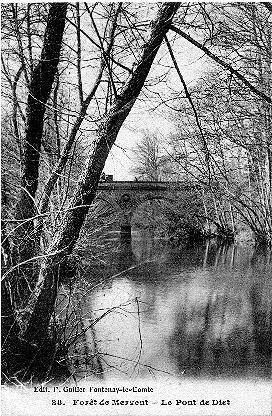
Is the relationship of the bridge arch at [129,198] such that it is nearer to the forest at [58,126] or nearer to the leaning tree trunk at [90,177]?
the forest at [58,126]

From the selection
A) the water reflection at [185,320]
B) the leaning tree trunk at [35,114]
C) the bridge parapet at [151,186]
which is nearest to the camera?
the leaning tree trunk at [35,114]

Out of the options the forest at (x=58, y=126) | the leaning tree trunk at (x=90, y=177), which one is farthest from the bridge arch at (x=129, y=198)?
the leaning tree trunk at (x=90, y=177)

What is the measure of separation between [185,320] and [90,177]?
327 cm

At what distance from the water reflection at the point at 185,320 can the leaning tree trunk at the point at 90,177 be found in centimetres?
60

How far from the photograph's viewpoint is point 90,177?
147 inches

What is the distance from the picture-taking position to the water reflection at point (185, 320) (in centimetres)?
471

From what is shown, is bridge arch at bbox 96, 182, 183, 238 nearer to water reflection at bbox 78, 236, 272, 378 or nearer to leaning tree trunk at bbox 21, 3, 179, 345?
water reflection at bbox 78, 236, 272, 378

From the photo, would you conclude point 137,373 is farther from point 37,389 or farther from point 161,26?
point 161,26

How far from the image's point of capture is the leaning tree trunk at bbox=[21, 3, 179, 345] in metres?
3.63

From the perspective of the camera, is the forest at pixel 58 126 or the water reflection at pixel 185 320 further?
the water reflection at pixel 185 320

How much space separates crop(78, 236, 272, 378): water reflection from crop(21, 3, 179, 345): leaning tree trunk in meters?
0.60

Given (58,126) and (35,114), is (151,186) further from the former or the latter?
(35,114)

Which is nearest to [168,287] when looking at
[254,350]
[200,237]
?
[254,350]

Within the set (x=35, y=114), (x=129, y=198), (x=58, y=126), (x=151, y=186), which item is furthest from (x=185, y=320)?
(x=129, y=198)
